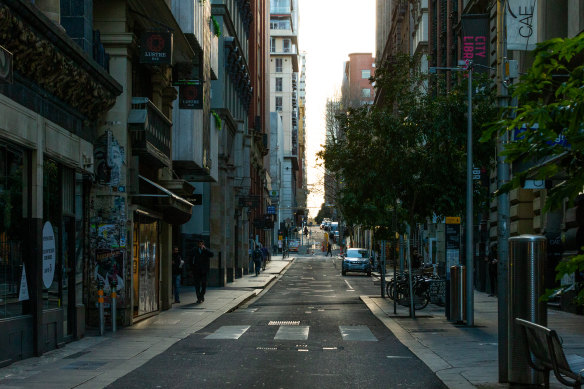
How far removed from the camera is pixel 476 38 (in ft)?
93.0

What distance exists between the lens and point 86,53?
1552cm

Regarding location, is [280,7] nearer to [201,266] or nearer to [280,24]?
[280,24]

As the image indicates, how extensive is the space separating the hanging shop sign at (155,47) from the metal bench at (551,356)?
12.8 m

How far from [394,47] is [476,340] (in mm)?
65966

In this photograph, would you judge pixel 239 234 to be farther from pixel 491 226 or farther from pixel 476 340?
pixel 476 340

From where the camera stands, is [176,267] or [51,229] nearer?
[51,229]

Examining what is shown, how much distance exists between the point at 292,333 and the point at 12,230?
669cm

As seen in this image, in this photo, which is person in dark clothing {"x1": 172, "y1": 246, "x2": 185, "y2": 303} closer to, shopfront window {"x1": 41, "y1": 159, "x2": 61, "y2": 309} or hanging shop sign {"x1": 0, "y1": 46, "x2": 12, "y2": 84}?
shopfront window {"x1": 41, "y1": 159, "x2": 61, "y2": 309}

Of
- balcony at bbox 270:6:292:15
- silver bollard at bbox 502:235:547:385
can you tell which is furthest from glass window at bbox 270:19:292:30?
silver bollard at bbox 502:235:547:385

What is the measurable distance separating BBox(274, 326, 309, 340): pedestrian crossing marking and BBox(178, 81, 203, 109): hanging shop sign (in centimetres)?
931

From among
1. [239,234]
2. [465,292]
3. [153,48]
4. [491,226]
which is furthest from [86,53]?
[239,234]

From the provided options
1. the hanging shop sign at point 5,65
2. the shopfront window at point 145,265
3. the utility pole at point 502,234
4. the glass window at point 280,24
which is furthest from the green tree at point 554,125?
the glass window at point 280,24

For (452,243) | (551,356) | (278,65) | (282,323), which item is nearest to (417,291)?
(452,243)

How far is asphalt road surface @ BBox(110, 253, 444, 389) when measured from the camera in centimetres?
1096
